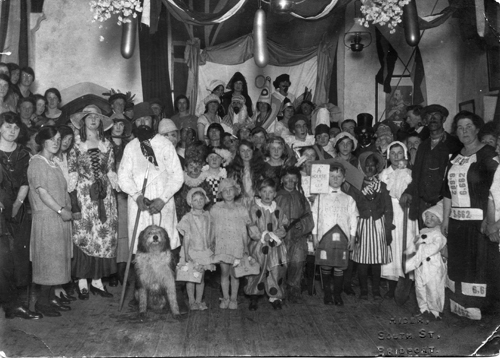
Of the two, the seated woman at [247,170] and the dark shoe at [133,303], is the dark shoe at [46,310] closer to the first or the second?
the dark shoe at [133,303]

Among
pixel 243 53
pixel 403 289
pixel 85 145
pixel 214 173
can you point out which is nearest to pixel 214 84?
pixel 243 53

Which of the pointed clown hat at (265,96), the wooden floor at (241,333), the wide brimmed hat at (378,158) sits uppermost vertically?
the pointed clown hat at (265,96)

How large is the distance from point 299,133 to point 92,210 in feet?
9.65

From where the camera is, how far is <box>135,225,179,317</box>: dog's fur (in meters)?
5.42

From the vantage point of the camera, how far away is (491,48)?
6.32 metres

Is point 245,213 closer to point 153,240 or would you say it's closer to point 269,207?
point 269,207

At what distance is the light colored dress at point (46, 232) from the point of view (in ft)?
17.9

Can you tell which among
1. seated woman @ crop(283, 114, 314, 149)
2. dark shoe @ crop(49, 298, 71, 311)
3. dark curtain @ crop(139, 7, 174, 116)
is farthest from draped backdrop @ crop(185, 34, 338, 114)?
dark shoe @ crop(49, 298, 71, 311)

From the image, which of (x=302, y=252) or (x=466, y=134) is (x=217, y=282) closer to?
(x=302, y=252)

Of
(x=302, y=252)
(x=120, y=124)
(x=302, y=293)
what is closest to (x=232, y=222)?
(x=302, y=252)

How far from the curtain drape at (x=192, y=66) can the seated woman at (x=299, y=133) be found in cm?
261

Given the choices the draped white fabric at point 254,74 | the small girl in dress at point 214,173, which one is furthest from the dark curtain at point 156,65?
the small girl in dress at point 214,173

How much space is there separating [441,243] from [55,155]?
4.11 metres

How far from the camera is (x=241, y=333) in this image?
201 inches
